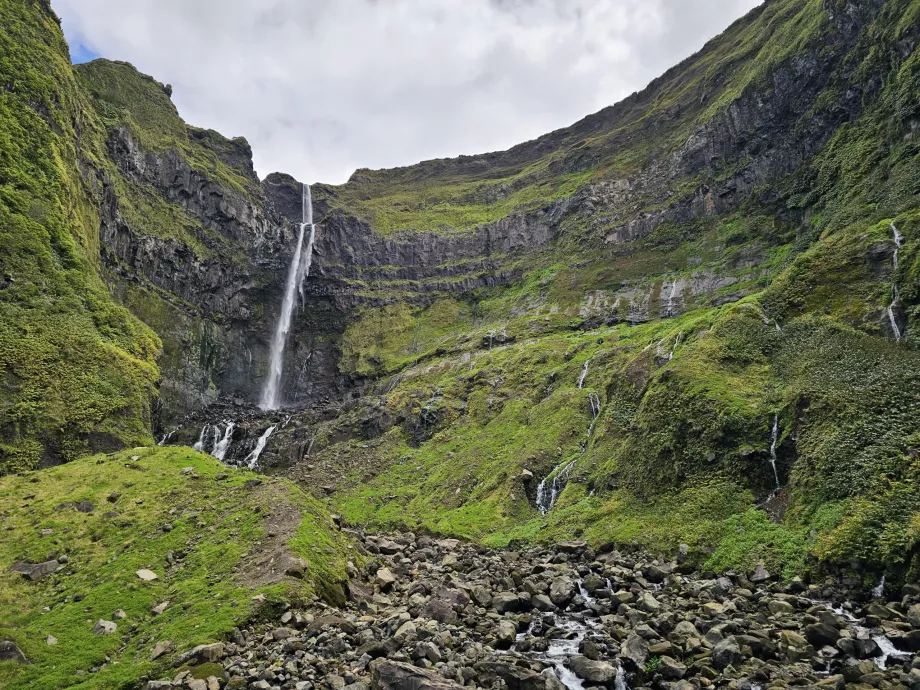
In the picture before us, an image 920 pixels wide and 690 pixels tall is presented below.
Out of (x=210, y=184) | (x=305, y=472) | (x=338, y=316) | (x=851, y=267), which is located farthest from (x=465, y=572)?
(x=210, y=184)

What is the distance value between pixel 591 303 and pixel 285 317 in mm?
52942

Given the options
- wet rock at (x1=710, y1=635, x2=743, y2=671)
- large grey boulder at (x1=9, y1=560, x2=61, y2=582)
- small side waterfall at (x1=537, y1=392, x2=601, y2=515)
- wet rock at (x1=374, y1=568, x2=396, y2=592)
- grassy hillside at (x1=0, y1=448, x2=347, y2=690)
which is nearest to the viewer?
wet rock at (x1=710, y1=635, x2=743, y2=671)

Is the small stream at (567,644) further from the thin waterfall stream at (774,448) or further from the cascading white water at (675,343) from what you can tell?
the cascading white water at (675,343)

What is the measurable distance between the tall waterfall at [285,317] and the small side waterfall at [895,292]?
79653mm

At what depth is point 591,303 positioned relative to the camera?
7756cm

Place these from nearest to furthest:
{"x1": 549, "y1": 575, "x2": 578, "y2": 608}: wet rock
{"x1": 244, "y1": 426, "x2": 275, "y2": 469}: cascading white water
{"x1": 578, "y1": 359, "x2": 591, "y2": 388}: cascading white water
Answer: {"x1": 549, "y1": 575, "x2": 578, "y2": 608}: wet rock
{"x1": 578, "y1": 359, "x2": 591, "y2": 388}: cascading white water
{"x1": 244, "y1": 426, "x2": 275, "y2": 469}: cascading white water

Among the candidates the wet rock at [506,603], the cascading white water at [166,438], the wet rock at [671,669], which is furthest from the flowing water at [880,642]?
the cascading white water at [166,438]

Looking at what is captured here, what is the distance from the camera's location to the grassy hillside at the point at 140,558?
15.1 metres

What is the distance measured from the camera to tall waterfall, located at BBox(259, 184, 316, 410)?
8838cm

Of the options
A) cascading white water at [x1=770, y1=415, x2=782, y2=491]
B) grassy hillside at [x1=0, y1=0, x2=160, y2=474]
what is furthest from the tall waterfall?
cascading white water at [x1=770, y1=415, x2=782, y2=491]

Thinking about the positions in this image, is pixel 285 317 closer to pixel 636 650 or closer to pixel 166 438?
pixel 166 438

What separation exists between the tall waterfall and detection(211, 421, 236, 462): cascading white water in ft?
58.5

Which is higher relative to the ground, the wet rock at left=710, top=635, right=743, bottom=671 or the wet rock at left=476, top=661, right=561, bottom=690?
the wet rock at left=710, top=635, right=743, bottom=671

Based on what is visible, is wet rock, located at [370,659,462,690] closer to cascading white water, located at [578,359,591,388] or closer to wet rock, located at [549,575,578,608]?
wet rock, located at [549,575,578,608]
